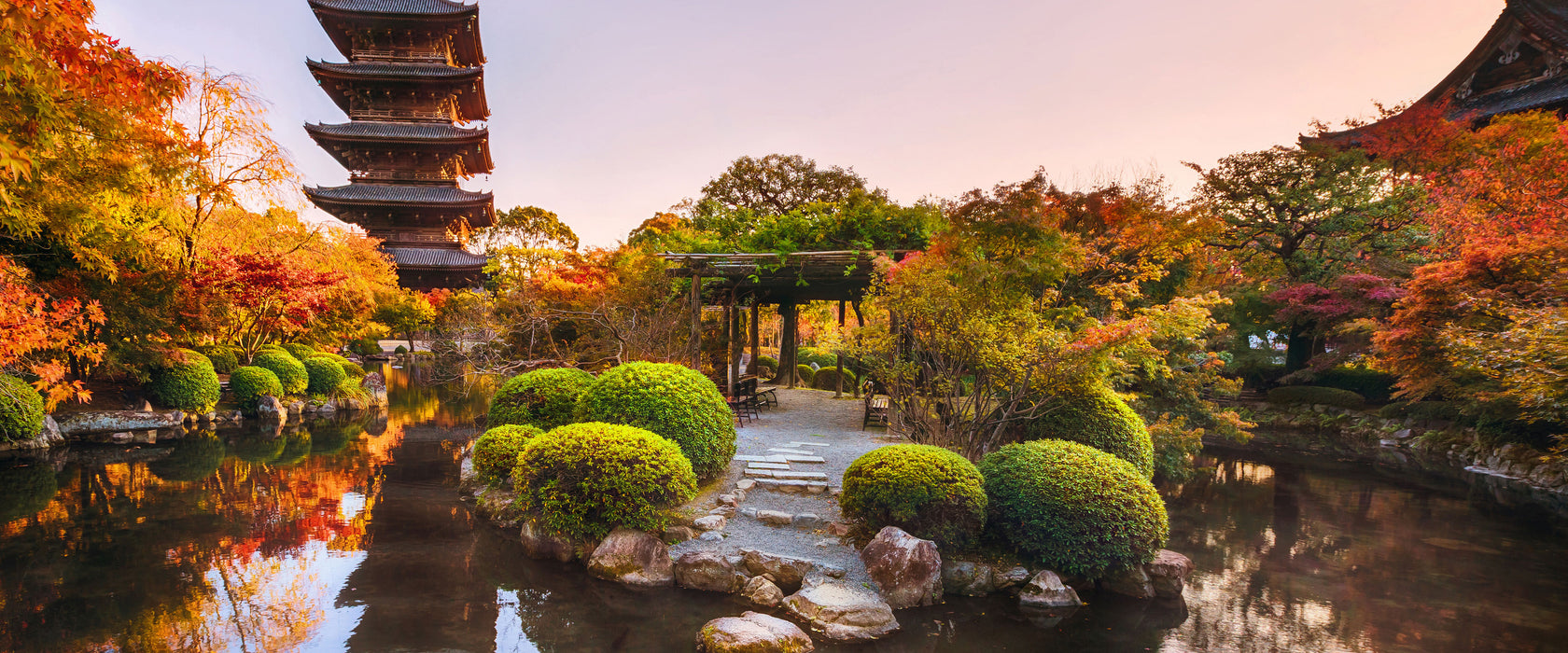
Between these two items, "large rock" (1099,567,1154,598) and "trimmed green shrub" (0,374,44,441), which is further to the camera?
"trimmed green shrub" (0,374,44,441)

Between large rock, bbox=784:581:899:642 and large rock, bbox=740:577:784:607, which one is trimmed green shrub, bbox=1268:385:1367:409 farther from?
large rock, bbox=740:577:784:607

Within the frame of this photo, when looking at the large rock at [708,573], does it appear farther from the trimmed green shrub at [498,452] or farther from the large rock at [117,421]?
the large rock at [117,421]

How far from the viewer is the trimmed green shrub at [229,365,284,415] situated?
1363cm

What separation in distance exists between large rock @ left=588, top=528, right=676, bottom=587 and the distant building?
20.4m

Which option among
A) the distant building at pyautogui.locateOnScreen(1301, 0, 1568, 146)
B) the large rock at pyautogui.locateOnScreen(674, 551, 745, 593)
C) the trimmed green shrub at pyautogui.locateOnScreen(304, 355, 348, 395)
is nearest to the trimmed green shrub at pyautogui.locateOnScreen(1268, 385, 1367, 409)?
the distant building at pyautogui.locateOnScreen(1301, 0, 1568, 146)

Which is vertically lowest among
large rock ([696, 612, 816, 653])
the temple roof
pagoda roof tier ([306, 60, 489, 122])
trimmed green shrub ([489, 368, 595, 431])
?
large rock ([696, 612, 816, 653])

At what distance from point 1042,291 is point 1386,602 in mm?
4340

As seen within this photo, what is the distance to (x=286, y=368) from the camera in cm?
1452

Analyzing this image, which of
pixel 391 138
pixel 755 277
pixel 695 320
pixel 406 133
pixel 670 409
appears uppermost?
pixel 406 133

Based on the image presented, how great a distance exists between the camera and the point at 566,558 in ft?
19.7

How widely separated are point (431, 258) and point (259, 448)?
13.9 metres

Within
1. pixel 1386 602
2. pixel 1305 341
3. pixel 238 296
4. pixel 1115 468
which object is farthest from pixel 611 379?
pixel 1305 341

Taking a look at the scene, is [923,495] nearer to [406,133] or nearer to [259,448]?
[259,448]

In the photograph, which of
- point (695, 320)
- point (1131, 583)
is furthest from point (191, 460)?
point (1131, 583)
